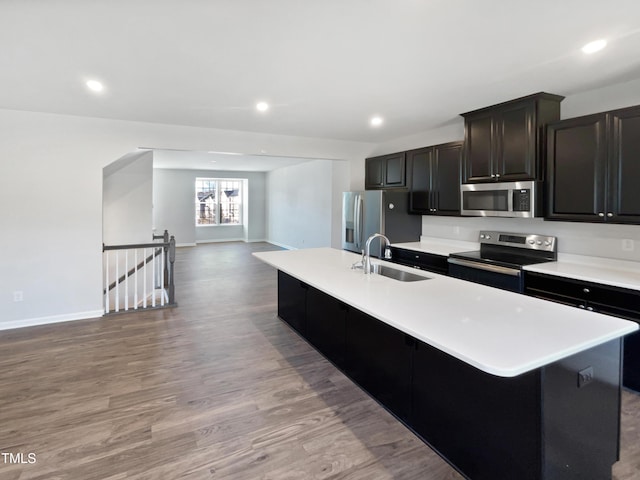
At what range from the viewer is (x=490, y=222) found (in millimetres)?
4227

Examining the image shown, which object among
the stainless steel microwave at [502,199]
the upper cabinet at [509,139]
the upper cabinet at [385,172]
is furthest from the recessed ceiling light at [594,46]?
the upper cabinet at [385,172]

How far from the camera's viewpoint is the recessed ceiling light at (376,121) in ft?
14.0

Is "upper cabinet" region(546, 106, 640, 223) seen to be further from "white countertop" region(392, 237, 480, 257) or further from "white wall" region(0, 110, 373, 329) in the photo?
"white wall" region(0, 110, 373, 329)

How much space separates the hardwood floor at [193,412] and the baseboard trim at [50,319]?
142 mm

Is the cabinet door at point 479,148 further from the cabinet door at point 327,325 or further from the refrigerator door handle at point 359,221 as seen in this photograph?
the cabinet door at point 327,325

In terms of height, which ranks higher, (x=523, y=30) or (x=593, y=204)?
(x=523, y=30)

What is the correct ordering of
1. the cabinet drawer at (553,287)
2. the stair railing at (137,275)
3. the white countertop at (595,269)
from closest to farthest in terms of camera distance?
the white countertop at (595,269) → the cabinet drawer at (553,287) → the stair railing at (137,275)

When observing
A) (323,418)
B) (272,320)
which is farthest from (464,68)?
(272,320)

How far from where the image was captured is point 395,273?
312 cm

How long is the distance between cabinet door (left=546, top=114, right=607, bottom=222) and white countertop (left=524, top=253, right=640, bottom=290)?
44 centimetres

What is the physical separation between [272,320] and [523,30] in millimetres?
3593

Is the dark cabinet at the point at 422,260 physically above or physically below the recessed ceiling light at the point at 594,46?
below

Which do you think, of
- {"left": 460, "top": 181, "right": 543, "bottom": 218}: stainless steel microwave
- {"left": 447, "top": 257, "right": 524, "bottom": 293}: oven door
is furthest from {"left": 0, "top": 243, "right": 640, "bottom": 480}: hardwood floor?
{"left": 460, "top": 181, "right": 543, "bottom": 218}: stainless steel microwave

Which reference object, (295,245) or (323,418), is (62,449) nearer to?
(323,418)
